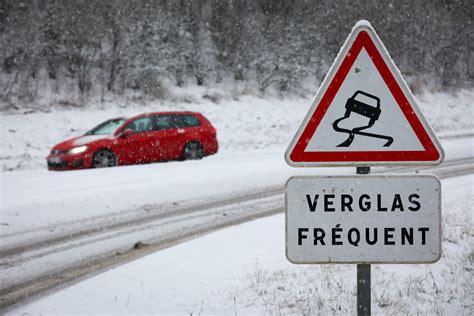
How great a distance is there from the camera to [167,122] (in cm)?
1398

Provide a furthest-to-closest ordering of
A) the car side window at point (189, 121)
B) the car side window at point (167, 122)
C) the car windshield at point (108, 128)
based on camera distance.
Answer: the car side window at point (189, 121), the car side window at point (167, 122), the car windshield at point (108, 128)

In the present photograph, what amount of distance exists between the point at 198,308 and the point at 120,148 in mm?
9357

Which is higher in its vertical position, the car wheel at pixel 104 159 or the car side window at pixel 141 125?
the car side window at pixel 141 125

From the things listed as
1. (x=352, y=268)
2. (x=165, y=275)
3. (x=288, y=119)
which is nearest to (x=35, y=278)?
(x=165, y=275)

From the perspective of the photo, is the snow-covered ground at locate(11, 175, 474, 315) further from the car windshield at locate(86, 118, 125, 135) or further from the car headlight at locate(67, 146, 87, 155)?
the car windshield at locate(86, 118, 125, 135)

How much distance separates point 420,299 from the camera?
422cm

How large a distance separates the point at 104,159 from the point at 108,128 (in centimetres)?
132

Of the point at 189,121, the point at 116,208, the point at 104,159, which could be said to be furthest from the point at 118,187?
the point at 189,121

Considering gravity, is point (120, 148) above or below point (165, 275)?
above

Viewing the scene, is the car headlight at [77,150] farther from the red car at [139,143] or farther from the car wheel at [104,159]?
the car wheel at [104,159]

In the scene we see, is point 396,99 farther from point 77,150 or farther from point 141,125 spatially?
point 141,125

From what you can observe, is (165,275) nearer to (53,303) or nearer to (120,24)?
(53,303)

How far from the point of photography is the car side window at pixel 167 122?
45.2 ft

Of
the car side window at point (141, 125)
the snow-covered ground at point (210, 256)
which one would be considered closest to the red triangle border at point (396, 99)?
the snow-covered ground at point (210, 256)
